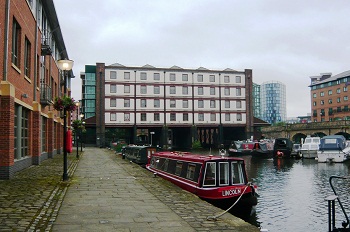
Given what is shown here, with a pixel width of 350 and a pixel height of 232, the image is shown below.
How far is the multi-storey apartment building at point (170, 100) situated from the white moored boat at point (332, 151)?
26372mm

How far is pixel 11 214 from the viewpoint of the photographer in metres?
7.79

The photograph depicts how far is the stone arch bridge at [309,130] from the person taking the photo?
206 ft

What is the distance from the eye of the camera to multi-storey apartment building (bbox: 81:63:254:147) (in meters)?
61.4

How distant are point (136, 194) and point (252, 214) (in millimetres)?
5285

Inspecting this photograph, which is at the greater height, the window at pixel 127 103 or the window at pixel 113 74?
the window at pixel 113 74

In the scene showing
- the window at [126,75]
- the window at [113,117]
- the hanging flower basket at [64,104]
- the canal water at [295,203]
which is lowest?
the canal water at [295,203]

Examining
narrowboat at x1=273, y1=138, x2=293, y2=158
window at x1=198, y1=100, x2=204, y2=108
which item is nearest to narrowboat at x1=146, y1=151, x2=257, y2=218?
narrowboat at x1=273, y1=138, x2=293, y2=158

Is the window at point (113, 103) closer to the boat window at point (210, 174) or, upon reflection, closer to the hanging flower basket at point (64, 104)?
the hanging flower basket at point (64, 104)

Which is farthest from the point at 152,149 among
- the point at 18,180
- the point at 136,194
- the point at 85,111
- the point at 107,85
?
the point at 85,111

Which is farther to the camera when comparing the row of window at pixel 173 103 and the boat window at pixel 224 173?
the row of window at pixel 173 103

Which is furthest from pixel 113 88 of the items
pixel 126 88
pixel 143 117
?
pixel 143 117

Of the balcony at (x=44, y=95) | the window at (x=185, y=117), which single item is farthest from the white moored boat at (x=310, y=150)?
the balcony at (x=44, y=95)

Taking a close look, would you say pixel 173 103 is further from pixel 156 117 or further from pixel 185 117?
pixel 156 117

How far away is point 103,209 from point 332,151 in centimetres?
3595
